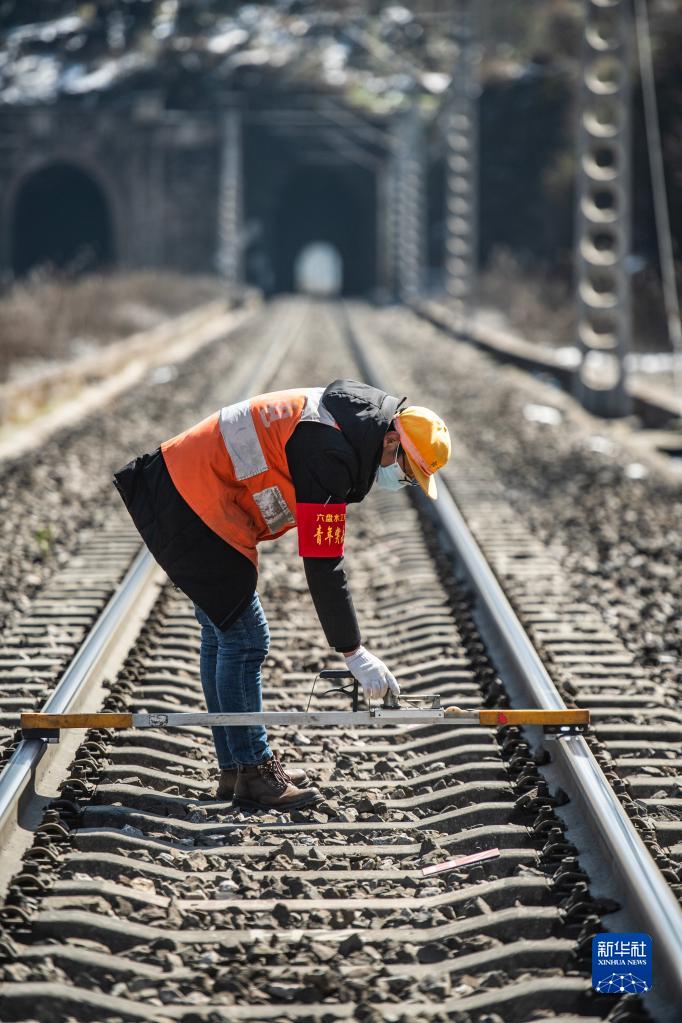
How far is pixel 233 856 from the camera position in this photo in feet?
13.4

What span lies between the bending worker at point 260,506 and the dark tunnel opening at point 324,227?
179 feet

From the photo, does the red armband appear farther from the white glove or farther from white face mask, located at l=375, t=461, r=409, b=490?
the white glove

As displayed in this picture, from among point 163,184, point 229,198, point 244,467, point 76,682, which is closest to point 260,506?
point 244,467

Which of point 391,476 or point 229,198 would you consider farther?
point 229,198

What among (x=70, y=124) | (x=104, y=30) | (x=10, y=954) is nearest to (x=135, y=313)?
(x=104, y=30)

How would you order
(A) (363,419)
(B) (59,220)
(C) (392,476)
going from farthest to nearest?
1. (B) (59,220)
2. (C) (392,476)
3. (A) (363,419)

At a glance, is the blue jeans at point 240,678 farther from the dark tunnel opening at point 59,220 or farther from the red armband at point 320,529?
the dark tunnel opening at point 59,220

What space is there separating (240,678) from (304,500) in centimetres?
81

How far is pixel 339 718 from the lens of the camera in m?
4.32

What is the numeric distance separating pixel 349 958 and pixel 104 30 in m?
35.8

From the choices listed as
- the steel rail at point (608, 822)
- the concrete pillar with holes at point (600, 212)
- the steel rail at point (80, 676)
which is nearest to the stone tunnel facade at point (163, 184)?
the concrete pillar with holes at point (600, 212)

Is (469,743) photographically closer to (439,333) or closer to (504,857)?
(504,857)

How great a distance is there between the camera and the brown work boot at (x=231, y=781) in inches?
180

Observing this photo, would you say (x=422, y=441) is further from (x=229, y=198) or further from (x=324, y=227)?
(x=324, y=227)
